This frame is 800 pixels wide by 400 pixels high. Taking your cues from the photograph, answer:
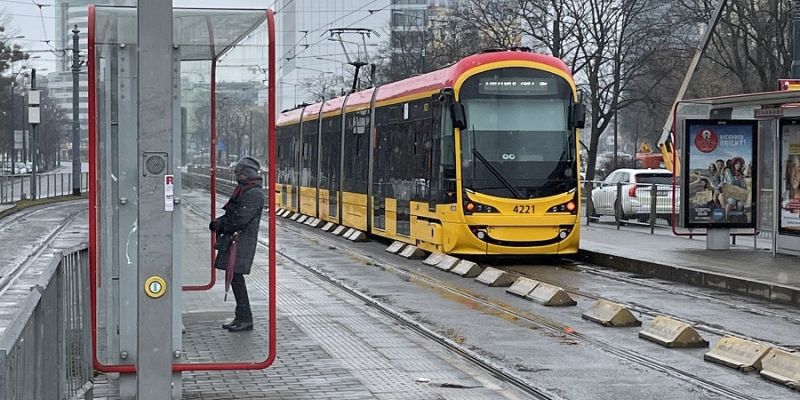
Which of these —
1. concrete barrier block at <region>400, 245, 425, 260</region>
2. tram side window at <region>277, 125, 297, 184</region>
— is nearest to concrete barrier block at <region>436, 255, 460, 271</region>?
concrete barrier block at <region>400, 245, 425, 260</region>

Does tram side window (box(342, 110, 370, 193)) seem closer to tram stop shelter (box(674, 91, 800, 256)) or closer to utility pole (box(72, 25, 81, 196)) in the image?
tram stop shelter (box(674, 91, 800, 256))

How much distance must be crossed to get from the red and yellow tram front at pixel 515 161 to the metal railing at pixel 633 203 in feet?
25.5

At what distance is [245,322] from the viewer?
32.6 feet

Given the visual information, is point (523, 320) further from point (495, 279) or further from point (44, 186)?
point (44, 186)

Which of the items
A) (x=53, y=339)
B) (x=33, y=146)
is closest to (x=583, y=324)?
(x=53, y=339)

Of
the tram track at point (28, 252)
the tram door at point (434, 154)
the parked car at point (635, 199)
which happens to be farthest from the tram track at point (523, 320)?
the parked car at point (635, 199)

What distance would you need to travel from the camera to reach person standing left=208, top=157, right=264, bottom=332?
10344 mm

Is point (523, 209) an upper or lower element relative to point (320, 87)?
lower

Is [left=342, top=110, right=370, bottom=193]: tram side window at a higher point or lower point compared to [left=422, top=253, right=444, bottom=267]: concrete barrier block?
higher

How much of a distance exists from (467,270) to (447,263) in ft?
3.55

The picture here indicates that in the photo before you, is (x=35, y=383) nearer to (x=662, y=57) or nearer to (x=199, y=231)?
(x=199, y=231)

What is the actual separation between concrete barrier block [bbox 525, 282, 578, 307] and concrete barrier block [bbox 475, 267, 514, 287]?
182 cm

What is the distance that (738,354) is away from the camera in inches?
416

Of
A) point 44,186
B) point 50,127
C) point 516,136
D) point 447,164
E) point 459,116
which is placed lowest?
point 44,186
